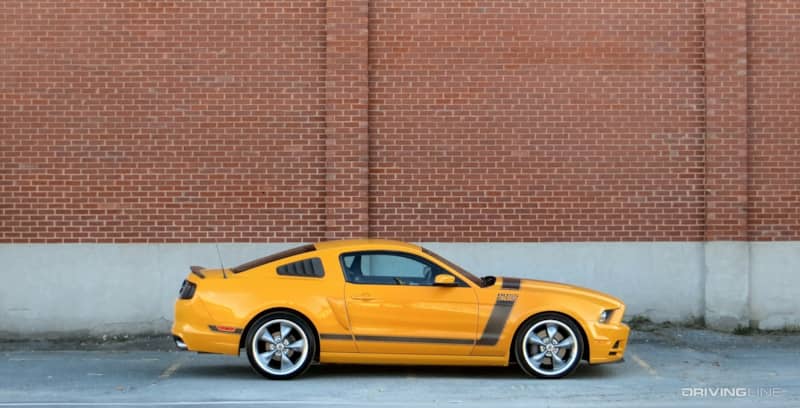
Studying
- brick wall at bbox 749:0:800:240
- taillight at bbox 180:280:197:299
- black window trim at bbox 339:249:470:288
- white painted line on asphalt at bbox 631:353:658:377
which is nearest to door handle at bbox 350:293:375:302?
black window trim at bbox 339:249:470:288

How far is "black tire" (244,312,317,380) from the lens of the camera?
10.1 meters

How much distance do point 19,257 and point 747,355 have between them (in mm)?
9189

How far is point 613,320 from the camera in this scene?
10.3m

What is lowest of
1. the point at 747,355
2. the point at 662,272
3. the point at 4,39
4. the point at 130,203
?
the point at 747,355

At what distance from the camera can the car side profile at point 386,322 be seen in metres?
10.1

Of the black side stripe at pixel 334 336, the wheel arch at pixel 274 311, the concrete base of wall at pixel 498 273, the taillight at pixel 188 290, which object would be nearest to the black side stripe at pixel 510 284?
the black side stripe at pixel 334 336

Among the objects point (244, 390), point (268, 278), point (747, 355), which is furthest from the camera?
point (747, 355)

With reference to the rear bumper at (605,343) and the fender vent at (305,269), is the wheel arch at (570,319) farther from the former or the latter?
the fender vent at (305,269)

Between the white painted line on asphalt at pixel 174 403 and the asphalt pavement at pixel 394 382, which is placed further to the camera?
the asphalt pavement at pixel 394 382

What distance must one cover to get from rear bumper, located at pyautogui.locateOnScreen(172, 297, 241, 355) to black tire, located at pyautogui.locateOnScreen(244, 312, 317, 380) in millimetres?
163

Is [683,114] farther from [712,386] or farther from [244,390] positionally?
[244,390]

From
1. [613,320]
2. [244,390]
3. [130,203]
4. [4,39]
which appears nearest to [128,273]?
[130,203]

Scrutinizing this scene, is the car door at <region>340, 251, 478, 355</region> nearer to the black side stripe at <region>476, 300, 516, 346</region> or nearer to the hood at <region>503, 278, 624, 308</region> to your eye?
the black side stripe at <region>476, 300, 516, 346</region>

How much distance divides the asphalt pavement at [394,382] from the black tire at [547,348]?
0.44 feet
